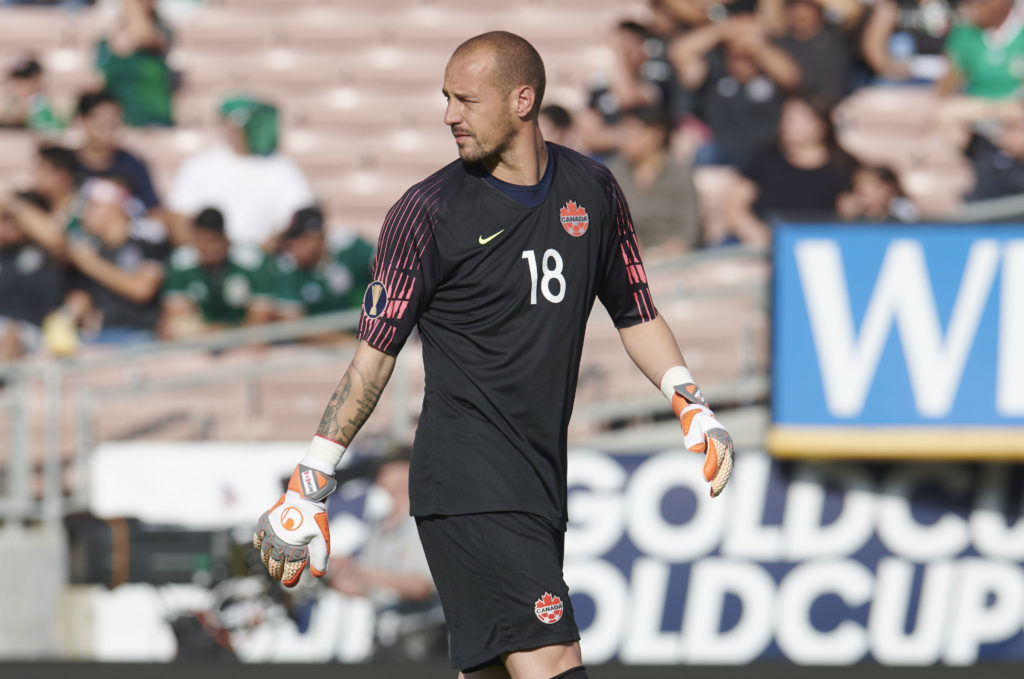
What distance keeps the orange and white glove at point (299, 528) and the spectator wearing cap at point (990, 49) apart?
6974 millimetres

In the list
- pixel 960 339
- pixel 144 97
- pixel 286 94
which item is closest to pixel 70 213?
pixel 144 97

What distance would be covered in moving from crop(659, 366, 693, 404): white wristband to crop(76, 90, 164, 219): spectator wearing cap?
229 inches

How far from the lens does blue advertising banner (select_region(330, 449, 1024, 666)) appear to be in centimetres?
802

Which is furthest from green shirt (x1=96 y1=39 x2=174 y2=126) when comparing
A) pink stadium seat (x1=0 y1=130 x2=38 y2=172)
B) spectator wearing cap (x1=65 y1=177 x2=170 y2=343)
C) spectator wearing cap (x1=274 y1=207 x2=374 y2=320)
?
spectator wearing cap (x1=274 y1=207 x2=374 y2=320)

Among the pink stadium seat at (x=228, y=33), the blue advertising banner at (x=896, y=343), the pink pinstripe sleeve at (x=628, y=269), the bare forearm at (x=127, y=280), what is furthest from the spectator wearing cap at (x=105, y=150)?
the pink pinstripe sleeve at (x=628, y=269)

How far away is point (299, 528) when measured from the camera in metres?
3.77

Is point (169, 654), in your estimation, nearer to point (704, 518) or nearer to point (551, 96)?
point (704, 518)

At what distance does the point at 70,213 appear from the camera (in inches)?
358

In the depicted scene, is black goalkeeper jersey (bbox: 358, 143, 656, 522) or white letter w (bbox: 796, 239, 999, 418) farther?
white letter w (bbox: 796, 239, 999, 418)

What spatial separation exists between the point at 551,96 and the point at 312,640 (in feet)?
13.7

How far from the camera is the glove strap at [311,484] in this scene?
Result: 150 inches

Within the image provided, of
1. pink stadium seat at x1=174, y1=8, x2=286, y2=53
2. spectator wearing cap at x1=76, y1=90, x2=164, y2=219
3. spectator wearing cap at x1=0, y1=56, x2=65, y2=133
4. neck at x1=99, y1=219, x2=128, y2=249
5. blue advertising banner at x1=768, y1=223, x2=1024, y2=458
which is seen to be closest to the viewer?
blue advertising banner at x1=768, y1=223, x2=1024, y2=458

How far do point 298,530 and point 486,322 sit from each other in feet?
2.28

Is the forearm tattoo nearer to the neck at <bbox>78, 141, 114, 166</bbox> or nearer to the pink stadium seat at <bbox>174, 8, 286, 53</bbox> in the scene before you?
the neck at <bbox>78, 141, 114, 166</bbox>
